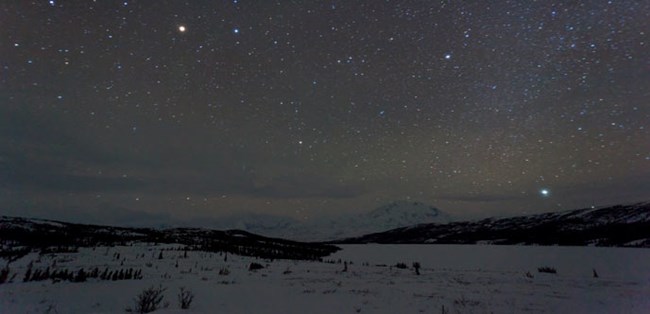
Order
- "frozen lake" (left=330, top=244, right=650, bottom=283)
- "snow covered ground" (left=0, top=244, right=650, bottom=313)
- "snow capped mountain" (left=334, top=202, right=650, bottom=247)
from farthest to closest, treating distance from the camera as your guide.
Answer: "snow capped mountain" (left=334, top=202, right=650, bottom=247) → "frozen lake" (left=330, top=244, right=650, bottom=283) → "snow covered ground" (left=0, top=244, right=650, bottom=313)

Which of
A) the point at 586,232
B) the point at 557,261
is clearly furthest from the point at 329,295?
the point at 586,232

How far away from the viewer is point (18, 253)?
19.8 meters

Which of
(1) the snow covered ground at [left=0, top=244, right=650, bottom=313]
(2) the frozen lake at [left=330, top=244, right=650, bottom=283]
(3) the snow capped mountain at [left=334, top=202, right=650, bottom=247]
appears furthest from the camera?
(3) the snow capped mountain at [left=334, top=202, right=650, bottom=247]

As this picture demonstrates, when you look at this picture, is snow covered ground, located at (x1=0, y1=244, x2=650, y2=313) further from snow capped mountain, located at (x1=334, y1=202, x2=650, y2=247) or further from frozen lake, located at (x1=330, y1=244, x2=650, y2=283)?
snow capped mountain, located at (x1=334, y1=202, x2=650, y2=247)

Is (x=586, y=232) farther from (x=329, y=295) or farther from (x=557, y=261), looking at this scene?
(x=329, y=295)

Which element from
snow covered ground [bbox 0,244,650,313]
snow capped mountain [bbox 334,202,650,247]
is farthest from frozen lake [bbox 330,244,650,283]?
snow capped mountain [bbox 334,202,650,247]

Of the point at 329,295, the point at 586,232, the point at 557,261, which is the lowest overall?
the point at 557,261

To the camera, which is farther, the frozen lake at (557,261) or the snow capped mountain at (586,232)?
the snow capped mountain at (586,232)

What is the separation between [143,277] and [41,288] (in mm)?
3779

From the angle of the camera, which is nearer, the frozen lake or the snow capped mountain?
the frozen lake

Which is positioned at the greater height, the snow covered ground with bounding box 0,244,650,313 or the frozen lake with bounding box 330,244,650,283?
the snow covered ground with bounding box 0,244,650,313

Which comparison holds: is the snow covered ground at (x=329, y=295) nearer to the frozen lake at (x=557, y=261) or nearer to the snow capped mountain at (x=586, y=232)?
the frozen lake at (x=557, y=261)

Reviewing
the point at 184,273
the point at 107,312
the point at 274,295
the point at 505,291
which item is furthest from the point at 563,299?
the point at 184,273

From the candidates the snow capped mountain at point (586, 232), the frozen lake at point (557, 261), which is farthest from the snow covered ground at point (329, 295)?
the snow capped mountain at point (586, 232)
